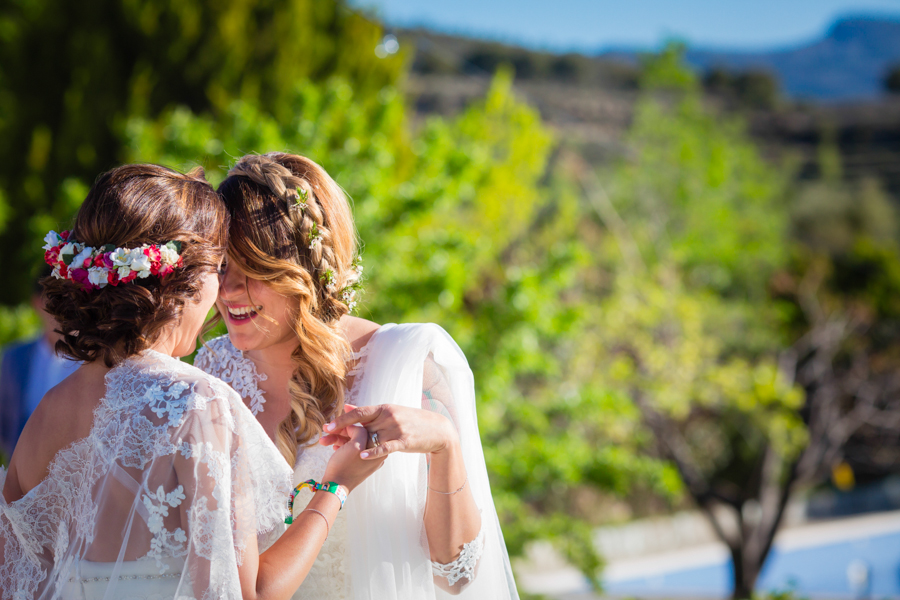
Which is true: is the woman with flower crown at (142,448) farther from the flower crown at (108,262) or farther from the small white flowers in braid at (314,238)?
the small white flowers in braid at (314,238)

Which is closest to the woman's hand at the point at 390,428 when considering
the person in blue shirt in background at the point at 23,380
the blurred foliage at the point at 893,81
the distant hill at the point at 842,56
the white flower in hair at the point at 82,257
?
the white flower in hair at the point at 82,257

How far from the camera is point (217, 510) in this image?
132cm

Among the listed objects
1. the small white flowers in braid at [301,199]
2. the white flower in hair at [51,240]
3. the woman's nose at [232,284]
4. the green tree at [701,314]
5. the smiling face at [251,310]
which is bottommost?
the green tree at [701,314]

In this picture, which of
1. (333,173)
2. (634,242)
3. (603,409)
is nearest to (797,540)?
(634,242)

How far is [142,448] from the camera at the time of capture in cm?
134

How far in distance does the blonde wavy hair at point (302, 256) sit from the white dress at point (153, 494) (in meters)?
0.40

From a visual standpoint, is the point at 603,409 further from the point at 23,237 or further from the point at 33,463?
the point at 23,237

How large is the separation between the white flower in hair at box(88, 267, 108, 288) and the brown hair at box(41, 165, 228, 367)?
0.07 feet

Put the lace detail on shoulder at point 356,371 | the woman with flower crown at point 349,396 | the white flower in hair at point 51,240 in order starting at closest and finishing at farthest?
the white flower in hair at point 51,240, the woman with flower crown at point 349,396, the lace detail on shoulder at point 356,371

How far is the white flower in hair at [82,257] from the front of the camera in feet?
4.50

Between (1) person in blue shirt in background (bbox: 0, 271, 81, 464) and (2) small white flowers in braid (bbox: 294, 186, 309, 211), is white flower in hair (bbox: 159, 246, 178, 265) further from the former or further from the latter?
(1) person in blue shirt in background (bbox: 0, 271, 81, 464)

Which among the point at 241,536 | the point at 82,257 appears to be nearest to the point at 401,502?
the point at 241,536

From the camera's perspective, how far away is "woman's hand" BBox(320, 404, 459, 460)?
5.12ft

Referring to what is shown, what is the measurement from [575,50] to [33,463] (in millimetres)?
34808
